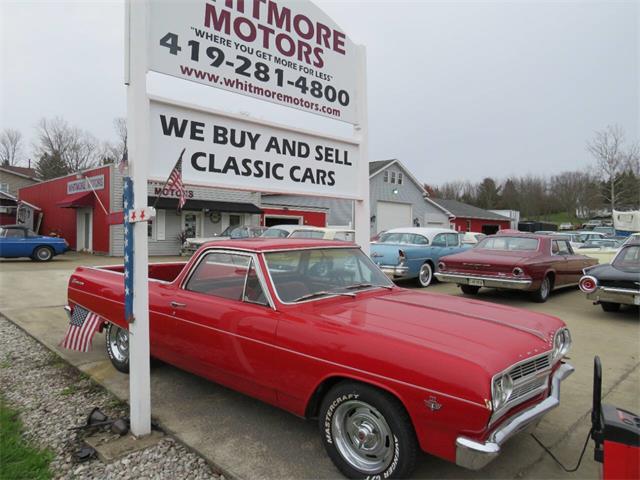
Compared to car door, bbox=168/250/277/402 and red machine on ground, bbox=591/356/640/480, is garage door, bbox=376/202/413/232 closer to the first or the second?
car door, bbox=168/250/277/402

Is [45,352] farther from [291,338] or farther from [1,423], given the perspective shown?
[291,338]

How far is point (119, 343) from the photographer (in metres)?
4.85

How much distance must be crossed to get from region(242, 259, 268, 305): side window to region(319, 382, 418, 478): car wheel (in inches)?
37.0

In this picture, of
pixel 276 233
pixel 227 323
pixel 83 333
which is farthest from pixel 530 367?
pixel 276 233

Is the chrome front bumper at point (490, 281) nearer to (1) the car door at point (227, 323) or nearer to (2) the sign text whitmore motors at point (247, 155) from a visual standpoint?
(2) the sign text whitmore motors at point (247, 155)

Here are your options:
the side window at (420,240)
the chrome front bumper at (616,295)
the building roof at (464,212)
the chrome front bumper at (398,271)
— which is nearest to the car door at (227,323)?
the chrome front bumper at (616,295)

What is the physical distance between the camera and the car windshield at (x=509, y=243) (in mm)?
9828

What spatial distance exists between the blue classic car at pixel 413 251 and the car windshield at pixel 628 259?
4379 mm

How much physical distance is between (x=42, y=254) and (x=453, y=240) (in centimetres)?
1678

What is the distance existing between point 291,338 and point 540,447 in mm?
1965

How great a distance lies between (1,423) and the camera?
3637 mm

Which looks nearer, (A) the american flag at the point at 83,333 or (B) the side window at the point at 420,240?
(A) the american flag at the point at 83,333

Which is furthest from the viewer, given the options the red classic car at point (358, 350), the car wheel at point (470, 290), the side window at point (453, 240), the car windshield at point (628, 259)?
the side window at point (453, 240)

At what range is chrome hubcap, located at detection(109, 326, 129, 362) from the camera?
4746 mm
